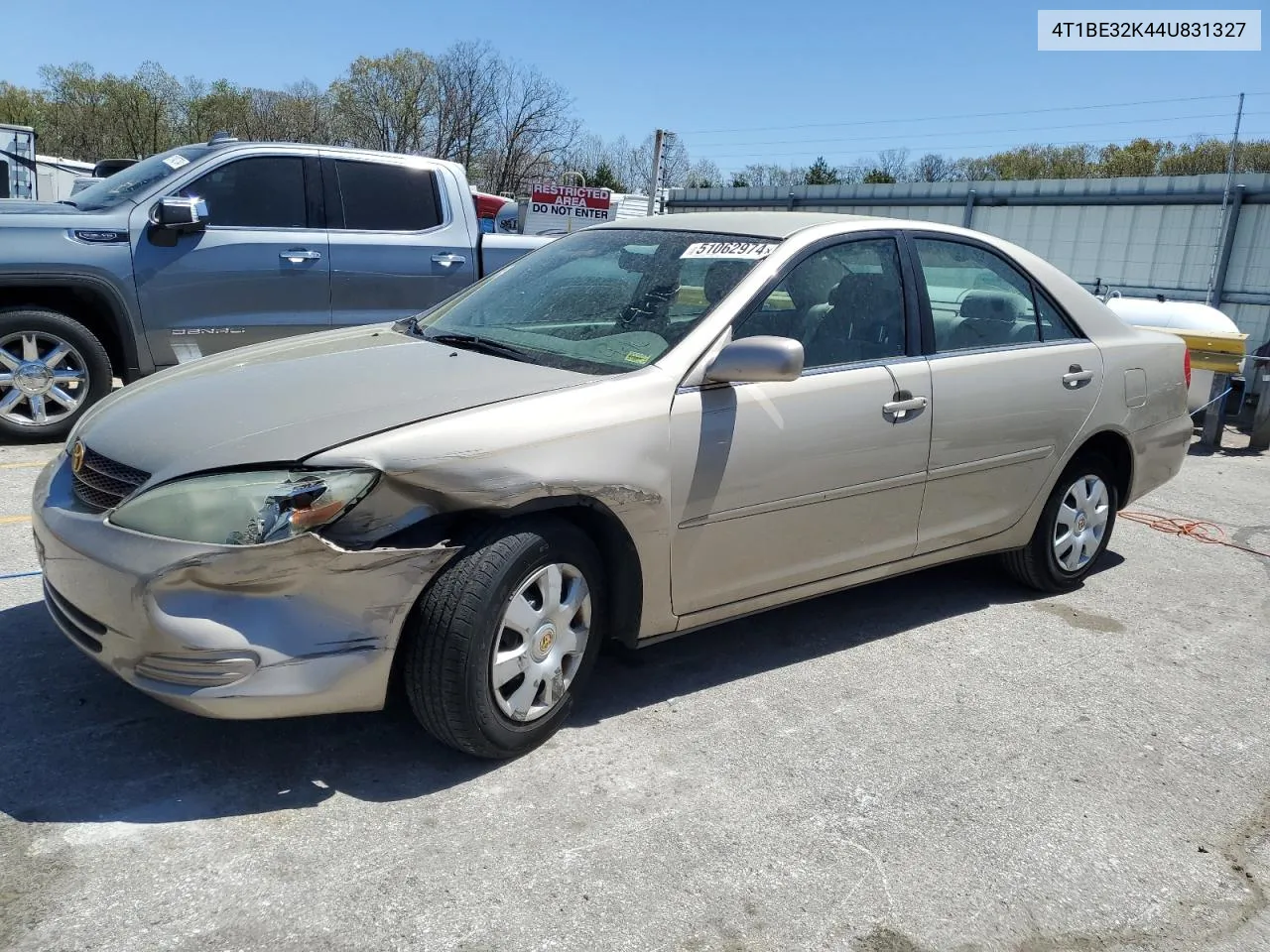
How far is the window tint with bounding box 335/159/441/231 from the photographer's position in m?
7.32

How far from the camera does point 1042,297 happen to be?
15.7ft

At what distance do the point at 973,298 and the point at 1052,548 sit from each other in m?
1.25

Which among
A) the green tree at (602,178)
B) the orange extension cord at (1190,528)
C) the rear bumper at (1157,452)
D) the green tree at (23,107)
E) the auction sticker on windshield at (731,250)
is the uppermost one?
the green tree at (23,107)

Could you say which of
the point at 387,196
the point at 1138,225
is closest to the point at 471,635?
the point at 387,196

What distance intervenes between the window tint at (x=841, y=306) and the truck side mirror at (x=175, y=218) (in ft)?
14.1

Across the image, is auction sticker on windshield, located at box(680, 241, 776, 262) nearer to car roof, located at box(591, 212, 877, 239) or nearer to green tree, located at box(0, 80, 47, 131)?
car roof, located at box(591, 212, 877, 239)

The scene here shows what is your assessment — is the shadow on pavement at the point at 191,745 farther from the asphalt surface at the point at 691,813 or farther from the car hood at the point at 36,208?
the car hood at the point at 36,208

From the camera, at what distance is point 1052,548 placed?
16.1 ft

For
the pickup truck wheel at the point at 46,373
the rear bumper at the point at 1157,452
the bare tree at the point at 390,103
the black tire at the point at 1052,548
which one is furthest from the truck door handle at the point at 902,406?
the bare tree at the point at 390,103

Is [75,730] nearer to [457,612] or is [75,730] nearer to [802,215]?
[457,612]

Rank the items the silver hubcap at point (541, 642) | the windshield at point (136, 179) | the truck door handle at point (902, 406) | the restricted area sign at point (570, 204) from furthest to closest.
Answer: the restricted area sign at point (570, 204)
the windshield at point (136, 179)
the truck door handle at point (902, 406)
the silver hubcap at point (541, 642)

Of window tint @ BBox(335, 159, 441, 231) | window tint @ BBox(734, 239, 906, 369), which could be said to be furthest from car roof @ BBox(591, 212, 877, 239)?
window tint @ BBox(335, 159, 441, 231)

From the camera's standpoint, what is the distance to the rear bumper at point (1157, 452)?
513 centimetres

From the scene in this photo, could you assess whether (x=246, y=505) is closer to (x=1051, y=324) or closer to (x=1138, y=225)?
(x=1051, y=324)
